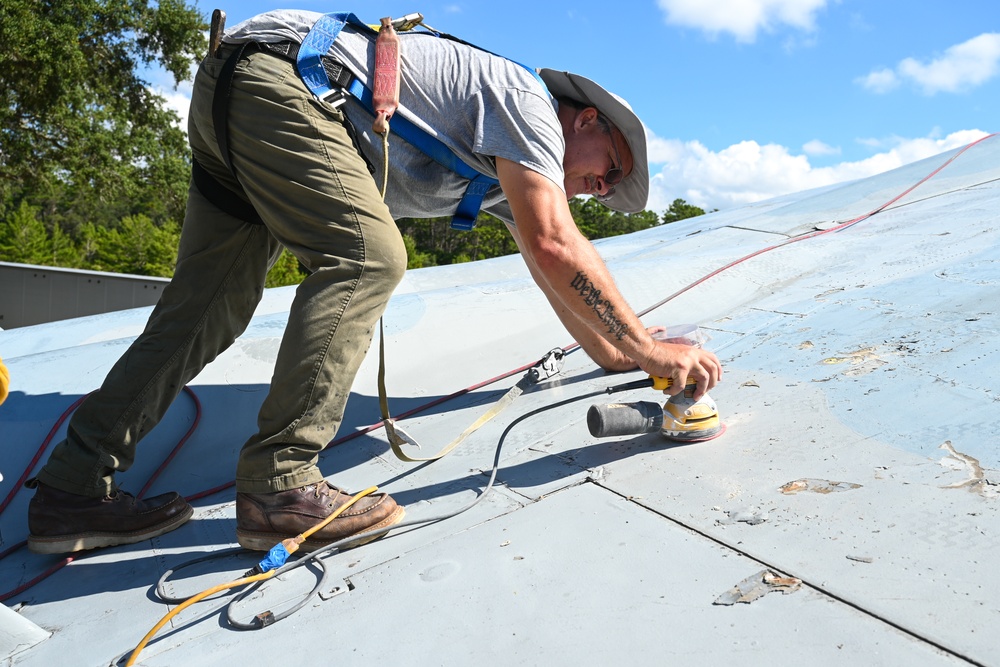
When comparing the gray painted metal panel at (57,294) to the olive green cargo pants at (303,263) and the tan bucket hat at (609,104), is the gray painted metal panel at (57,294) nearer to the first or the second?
the olive green cargo pants at (303,263)

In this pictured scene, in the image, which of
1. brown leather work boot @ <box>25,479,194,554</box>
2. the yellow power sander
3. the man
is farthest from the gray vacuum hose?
brown leather work boot @ <box>25,479,194,554</box>

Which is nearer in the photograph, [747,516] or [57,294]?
[747,516]

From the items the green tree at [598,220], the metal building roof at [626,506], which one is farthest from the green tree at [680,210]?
the metal building roof at [626,506]

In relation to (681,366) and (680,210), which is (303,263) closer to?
(681,366)

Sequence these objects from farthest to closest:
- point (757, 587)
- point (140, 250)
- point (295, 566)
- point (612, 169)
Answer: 1. point (140, 250)
2. point (612, 169)
3. point (295, 566)
4. point (757, 587)

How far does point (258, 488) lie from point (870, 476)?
4.50 feet

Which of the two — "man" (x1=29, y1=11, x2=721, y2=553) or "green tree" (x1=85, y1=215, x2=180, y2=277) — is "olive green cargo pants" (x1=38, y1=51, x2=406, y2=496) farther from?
"green tree" (x1=85, y1=215, x2=180, y2=277)

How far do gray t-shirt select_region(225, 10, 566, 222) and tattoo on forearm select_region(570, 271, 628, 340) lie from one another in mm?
232

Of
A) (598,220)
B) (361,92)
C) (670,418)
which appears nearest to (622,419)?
(670,418)

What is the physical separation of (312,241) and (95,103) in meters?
15.9

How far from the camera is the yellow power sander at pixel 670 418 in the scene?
1930 mm

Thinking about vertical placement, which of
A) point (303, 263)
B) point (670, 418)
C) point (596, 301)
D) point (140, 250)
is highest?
point (140, 250)

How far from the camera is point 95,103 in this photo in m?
14.9

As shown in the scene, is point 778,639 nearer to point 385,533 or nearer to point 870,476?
point 870,476
